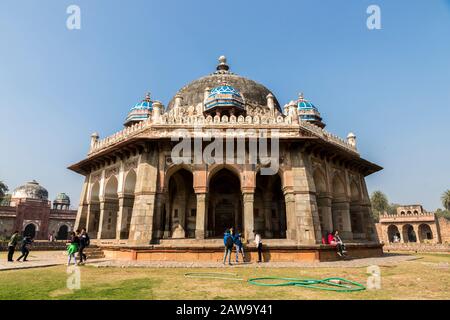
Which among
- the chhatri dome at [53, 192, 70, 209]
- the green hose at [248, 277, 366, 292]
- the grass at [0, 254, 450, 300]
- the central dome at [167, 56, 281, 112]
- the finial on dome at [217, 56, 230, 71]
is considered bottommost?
the grass at [0, 254, 450, 300]

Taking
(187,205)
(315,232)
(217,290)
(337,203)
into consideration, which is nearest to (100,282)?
(217,290)

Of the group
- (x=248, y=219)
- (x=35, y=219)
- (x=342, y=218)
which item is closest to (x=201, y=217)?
(x=248, y=219)

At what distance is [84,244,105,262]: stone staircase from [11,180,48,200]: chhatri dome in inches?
1657

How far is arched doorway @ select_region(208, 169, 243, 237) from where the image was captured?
17.9 meters

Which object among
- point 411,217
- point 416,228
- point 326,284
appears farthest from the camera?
point 411,217

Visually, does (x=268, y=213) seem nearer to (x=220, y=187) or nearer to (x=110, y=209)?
(x=220, y=187)

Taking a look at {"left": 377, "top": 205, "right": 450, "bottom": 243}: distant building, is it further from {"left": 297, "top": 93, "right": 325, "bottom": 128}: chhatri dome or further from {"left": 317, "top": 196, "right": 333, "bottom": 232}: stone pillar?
{"left": 317, "top": 196, "right": 333, "bottom": 232}: stone pillar

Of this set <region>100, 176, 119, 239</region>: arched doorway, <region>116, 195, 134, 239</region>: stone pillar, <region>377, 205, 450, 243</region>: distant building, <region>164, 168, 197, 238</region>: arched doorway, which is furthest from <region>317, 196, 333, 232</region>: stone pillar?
<region>377, 205, 450, 243</region>: distant building

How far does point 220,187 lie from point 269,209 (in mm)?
3553

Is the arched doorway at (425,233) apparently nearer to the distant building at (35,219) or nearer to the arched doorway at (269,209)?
the arched doorway at (269,209)

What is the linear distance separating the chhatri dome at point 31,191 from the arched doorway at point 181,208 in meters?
41.8

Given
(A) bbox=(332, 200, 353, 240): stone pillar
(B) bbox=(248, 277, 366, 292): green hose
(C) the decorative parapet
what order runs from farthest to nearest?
(C) the decorative parapet → (A) bbox=(332, 200, 353, 240): stone pillar → (B) bbox=(248, 277, 366, 292): green hose

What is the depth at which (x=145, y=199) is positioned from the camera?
13.7m

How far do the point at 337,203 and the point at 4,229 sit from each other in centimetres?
4492
